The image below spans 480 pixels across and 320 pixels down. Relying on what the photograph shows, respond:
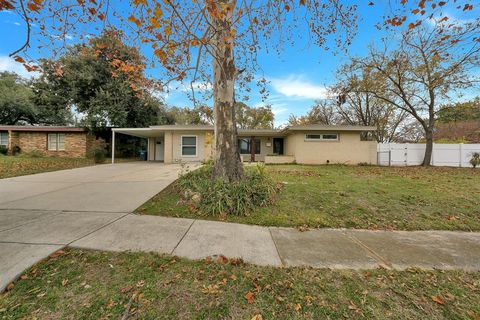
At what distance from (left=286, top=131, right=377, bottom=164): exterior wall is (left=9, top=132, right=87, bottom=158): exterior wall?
1601 cm

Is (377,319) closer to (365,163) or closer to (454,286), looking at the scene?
(454,286)

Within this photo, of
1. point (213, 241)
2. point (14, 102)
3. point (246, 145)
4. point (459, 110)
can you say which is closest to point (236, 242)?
point (213, 241)

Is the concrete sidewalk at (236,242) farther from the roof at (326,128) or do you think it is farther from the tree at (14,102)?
the tree at (14,102)

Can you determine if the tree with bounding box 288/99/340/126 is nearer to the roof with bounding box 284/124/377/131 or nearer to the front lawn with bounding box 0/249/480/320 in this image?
the roof with bounding box 284/124/377/131

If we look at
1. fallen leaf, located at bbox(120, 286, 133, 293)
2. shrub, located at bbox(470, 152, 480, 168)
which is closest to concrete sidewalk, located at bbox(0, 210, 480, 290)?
fallen leaf, located at bbox(120, 286, 133, 293)

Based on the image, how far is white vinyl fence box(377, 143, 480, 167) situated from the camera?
1541 cm

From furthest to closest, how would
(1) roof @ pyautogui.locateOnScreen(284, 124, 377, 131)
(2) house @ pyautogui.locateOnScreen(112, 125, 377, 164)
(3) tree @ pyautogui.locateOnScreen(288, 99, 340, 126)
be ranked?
(3) tree @ pyautogui.locateOnScreen(288, 99, 340, 126)
(2) house @ pyautogui.locateOnScreen(112, 125, 377, 164)
(1) roof @ pyautogui.locateOnScreen(284, 124, 377, 131)

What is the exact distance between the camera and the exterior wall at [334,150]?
1498 cm

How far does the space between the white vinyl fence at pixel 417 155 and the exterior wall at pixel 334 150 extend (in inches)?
71.5

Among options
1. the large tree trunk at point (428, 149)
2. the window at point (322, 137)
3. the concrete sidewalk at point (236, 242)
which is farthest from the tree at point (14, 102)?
the large tree trunk at point (428, 149)

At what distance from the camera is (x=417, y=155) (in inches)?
629

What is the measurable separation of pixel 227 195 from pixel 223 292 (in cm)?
267

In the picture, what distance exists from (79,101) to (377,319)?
70.8 feet

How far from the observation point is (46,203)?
5.00 m
